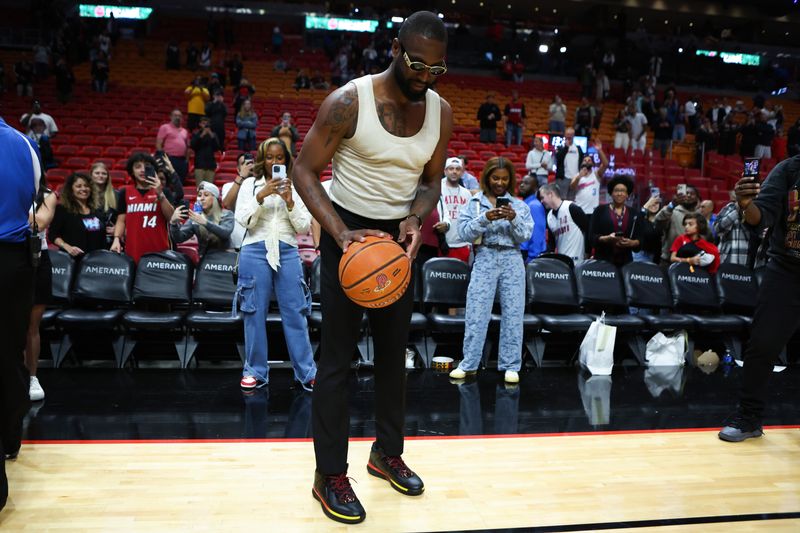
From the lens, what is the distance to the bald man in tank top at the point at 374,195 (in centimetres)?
250

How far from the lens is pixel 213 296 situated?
5418mm

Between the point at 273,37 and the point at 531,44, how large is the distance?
26.9 feet

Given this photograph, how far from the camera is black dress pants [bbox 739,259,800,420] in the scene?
3580 mm

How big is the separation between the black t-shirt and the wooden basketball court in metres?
2.61

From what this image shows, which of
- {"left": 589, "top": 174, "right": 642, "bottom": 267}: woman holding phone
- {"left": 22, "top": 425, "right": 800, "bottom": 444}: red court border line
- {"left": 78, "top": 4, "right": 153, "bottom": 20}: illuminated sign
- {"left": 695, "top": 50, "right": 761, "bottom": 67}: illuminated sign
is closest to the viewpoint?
{"left": 22, "top": 425, "right": 800, "bottom": 444}: red court border line

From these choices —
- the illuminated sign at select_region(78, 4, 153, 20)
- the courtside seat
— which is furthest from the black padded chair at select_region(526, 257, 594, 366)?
the illuminated sign at select_region(78, 4, 153, 20)

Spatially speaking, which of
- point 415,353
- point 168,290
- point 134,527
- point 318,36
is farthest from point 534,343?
point 318,36

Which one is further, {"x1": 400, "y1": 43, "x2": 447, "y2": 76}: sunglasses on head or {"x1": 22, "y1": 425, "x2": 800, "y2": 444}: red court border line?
{"x1": 22, "y1": 425, "x2": 800, "y2": 444}: red court border line

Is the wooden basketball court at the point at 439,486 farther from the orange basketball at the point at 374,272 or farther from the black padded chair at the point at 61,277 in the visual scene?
the black padded chair at the point at 61,277

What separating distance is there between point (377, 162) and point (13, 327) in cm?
167

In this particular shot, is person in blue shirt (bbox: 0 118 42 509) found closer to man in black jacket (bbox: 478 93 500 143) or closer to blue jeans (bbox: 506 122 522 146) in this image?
man in black jacket (bbox: 478 93 500 143)

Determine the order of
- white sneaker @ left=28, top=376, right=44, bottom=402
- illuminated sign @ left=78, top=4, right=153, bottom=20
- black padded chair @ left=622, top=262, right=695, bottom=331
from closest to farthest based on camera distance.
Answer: white sneaker @ left=28, top=376, right=44, bottom=402
black padded chair @ left=622, top=262, right=695, bottom=331
illuminated sign @ left=78, top=4, right=153, bottom=20

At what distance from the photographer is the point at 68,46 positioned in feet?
53.7

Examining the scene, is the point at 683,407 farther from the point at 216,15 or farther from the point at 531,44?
the point at 216,15
